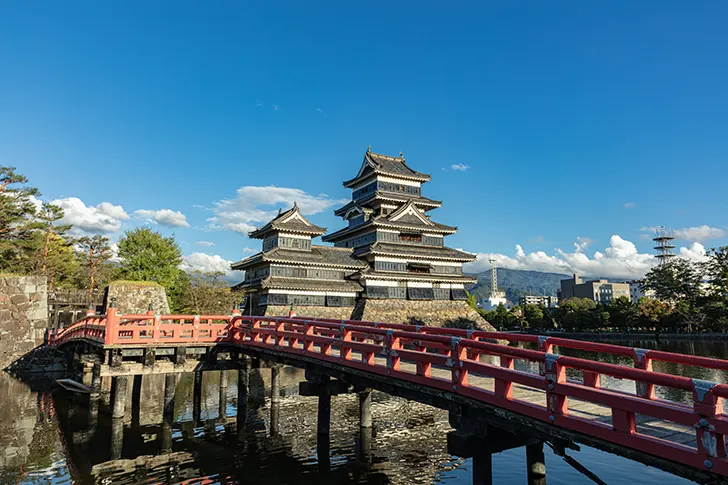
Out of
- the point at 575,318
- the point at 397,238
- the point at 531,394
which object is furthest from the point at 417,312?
the point at 575,318

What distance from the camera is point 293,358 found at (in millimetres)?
15234

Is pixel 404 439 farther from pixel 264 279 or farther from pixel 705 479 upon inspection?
pixel 264 279

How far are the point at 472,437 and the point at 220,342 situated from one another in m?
13.4

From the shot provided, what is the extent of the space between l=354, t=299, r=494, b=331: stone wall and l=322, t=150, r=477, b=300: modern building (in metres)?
0.66

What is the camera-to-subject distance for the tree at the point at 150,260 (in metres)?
48.8

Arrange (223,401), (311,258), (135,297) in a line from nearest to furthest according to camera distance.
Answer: (223,401) → (135,297) → (311,258)

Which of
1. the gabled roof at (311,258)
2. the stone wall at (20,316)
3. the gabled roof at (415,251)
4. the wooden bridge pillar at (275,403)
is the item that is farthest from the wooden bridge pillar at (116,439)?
the gabled roof at (415,251)

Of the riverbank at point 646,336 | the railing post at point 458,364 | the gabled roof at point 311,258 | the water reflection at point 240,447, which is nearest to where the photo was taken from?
the railing post at point 458,364

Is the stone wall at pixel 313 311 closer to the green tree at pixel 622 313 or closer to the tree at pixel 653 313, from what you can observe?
the tree at pixel 653 313

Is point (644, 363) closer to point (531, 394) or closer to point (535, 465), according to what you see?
point (531, 394)

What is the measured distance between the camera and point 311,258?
44.2m

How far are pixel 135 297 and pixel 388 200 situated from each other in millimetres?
27807

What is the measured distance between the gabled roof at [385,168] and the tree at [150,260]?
22427 mm

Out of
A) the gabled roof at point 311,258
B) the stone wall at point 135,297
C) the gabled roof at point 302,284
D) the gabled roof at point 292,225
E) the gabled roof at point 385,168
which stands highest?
the gabled roof at point 385,168
